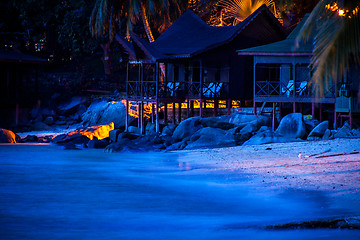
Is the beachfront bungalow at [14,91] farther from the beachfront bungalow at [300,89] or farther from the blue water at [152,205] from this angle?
the blue water at [152,205]

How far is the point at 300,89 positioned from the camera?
25.4 m

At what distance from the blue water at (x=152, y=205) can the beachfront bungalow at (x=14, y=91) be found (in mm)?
16766

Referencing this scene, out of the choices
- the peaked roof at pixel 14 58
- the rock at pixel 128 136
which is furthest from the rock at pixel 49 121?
the rock at pixel 128 136

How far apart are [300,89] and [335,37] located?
1625 centimetres

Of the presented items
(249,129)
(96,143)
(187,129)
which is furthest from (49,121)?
(249,129)

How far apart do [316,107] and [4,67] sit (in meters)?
22.2

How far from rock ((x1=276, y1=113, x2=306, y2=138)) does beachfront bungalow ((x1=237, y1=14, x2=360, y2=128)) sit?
133cm

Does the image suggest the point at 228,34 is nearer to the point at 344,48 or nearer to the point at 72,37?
the point at 72,37

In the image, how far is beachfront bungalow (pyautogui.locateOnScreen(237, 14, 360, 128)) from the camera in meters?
23.0

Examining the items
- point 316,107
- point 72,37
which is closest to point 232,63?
point 316,107

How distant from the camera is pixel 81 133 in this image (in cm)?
2828

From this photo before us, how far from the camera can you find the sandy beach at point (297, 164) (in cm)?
1321

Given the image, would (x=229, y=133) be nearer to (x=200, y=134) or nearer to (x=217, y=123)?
(x=200, y=134)

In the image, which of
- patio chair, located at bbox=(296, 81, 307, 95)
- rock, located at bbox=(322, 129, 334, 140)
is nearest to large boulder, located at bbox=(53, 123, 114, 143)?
patio chair, located at bbox=(296, 81, 307, 95)
